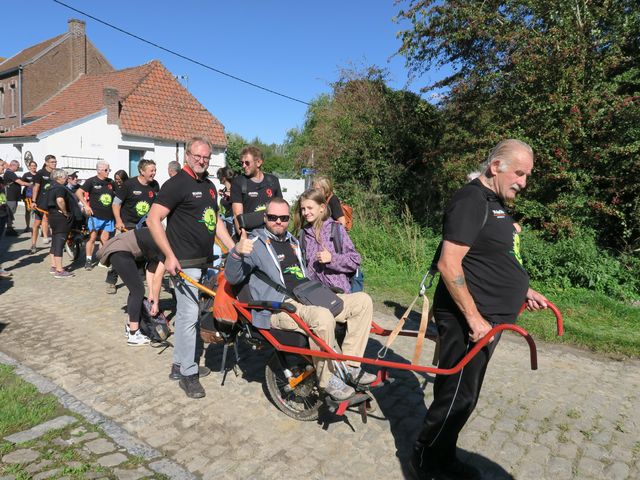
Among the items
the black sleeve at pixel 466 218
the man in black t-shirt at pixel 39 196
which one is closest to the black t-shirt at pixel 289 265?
the black sleeve at pixel 466 218

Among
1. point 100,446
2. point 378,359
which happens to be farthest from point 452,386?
point 100,446

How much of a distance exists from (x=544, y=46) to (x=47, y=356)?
30.3ft

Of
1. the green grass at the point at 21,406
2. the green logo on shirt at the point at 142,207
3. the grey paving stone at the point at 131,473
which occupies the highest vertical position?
the green logo on shirt at the point at 142,207

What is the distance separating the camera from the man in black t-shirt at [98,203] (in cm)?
949

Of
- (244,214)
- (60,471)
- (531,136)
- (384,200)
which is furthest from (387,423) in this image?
(384,200)

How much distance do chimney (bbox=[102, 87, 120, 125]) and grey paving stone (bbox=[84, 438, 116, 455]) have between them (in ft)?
76.8

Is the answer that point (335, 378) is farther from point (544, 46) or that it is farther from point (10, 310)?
point (544, 46)

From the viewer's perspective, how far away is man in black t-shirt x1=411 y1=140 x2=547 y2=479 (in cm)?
275

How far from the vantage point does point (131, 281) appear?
5.64 meters

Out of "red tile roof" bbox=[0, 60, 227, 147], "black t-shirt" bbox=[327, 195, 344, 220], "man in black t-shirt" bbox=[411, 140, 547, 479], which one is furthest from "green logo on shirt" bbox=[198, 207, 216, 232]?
"red tile roof" bbox=[0, 60, 227, 147]

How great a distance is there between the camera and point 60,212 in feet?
29.3

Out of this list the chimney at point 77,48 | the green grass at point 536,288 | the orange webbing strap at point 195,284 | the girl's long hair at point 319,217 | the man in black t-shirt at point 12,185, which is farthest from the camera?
the chimney at point 77,48

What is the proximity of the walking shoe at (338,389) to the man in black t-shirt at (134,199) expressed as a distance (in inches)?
214

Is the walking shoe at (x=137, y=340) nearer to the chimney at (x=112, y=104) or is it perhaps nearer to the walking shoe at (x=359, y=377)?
the walking shoe at (x=359, y=377)
